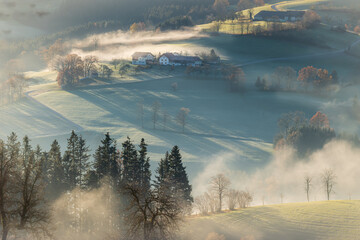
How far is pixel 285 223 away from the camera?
2307 inches

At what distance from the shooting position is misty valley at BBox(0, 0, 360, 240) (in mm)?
48938

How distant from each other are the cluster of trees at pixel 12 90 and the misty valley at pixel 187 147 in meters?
0.76

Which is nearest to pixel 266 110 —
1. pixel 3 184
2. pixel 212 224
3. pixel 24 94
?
pixel 24 94

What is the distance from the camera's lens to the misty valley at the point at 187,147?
48.9 meters

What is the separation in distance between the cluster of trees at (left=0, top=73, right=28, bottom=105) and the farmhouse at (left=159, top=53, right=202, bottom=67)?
48264 mm

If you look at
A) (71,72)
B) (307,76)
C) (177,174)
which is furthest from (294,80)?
(177,174)

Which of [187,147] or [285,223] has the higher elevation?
[285,223]

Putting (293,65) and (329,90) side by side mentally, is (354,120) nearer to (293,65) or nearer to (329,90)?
(329,90)

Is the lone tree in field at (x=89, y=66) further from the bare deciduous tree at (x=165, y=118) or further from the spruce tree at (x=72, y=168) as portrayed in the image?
the spruce tree at (x=72, y=168)

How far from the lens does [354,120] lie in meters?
136

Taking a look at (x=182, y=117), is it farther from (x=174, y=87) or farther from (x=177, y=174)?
(x=177, y=174)

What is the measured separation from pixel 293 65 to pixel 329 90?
28.5 meters

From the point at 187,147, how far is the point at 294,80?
61833 millimetres

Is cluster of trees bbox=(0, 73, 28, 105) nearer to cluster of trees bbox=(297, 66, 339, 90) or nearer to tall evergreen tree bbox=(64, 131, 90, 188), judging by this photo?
cluster of trees bbox=(297, 66, 339, 90)
